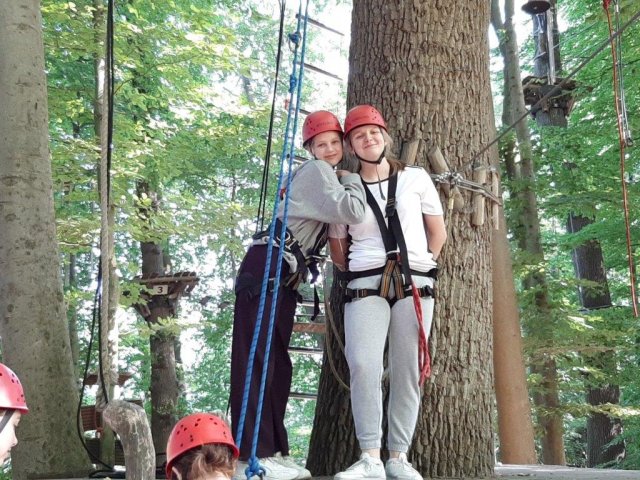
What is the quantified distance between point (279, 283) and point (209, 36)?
19.5ft

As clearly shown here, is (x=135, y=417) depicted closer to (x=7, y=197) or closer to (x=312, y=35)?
(x=7, y=197)

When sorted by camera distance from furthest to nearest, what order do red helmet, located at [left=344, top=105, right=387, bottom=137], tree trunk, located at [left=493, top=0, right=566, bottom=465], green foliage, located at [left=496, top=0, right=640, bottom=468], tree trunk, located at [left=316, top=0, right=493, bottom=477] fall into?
tree trunk, located at [left=493, top=0, right=566, bottom=465], green foliage, located at [left=496, top=0, right=640, bottom=468], tree trunk, located at [left=316, top=0, right=493, bottom=477], red helmet, located at [left=344, top=105, right=387, bottom=137]

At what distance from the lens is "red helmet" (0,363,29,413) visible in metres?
2.23

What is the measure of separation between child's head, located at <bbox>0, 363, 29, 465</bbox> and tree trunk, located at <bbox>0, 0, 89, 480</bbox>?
2.29 metres

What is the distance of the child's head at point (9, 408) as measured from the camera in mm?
2116

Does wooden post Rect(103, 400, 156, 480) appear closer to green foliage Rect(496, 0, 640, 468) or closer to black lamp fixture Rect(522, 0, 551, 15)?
green foliage Rect(496, 0, 640, 468)

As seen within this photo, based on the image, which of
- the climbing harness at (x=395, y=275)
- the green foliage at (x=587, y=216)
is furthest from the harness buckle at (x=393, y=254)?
the green foliage at (x=587, y=216)

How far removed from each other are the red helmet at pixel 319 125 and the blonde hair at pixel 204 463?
5.88ft

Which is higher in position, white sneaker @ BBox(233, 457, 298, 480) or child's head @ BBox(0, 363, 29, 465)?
child's head @ BBox(0, 363, 29, 465)

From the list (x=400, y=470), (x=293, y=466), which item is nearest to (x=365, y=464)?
(x=400, y=470)

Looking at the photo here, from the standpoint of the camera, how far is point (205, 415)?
8.03 feet

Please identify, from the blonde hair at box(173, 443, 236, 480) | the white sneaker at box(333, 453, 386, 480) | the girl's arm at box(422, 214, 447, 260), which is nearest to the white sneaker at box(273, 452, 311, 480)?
the white sneaker at box(333, 453, 386, 480)

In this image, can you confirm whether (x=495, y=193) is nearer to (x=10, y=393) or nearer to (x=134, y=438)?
(x=134, y=438)

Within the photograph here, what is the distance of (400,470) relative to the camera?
11.1 feet
